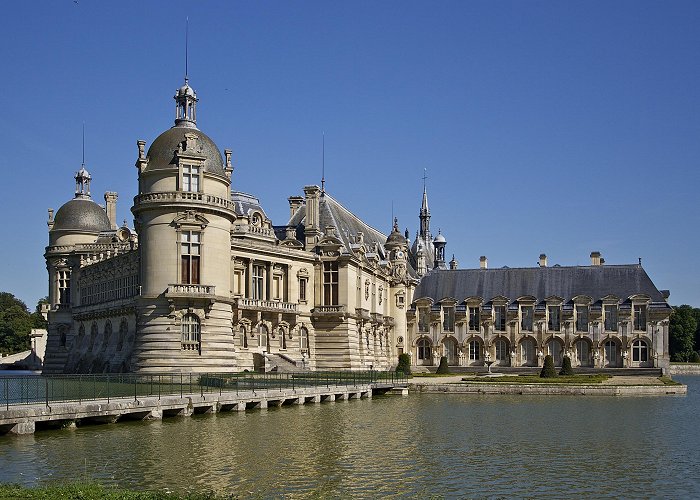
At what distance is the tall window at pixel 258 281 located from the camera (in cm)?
6869

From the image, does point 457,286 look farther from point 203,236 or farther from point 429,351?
point 203,236

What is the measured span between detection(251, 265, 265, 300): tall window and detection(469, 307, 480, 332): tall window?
3001 cm

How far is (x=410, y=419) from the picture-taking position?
135 feet

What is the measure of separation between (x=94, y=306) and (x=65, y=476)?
49395mm

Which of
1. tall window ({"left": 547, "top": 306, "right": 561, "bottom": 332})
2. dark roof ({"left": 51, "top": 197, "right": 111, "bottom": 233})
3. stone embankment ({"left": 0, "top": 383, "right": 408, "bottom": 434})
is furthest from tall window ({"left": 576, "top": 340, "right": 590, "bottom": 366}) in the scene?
dark roof ({"left": 51, "top": 197, "right": 111, "bottom": 233})

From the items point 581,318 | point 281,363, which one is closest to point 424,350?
point 581,318

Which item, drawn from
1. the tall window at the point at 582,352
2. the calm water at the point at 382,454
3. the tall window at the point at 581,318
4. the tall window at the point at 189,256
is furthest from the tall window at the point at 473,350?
the calm water at the point at 382,454

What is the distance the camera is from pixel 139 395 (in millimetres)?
40125

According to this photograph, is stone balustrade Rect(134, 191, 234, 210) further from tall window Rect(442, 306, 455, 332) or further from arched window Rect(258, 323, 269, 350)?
tall window Rect(442, 306, 455, 332)

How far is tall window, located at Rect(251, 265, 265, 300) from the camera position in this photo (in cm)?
6869

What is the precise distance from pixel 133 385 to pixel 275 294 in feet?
99.0

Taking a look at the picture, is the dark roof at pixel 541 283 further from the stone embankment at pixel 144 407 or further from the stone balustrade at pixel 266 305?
the stone embankment at pixel 144 407

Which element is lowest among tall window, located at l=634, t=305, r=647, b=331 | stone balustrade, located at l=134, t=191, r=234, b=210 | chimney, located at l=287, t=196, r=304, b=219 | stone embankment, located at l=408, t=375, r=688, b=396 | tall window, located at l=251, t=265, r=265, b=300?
stone embankment, located at l=408, t=375, r=688, b=396

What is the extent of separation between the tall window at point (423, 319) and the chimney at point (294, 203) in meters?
19.7
